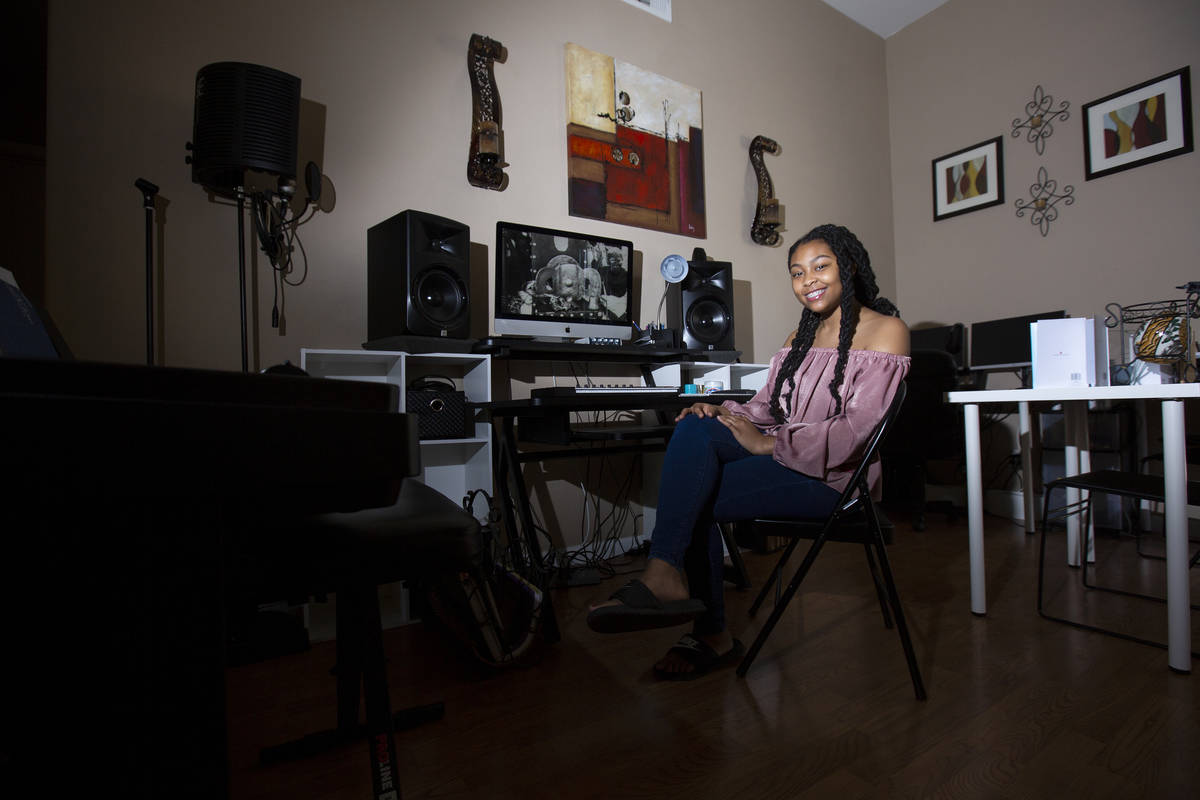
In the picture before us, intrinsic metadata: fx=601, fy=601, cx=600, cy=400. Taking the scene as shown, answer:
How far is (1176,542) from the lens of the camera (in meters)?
1.55

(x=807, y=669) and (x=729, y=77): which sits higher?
(x=729, y=77)

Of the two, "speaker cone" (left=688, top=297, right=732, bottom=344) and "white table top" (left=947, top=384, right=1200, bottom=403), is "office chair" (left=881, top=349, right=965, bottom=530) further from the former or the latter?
"white table top" (left=947, top=384, right=1200, bottom=403)

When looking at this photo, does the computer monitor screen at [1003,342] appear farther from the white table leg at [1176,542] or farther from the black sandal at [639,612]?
the black sandal at [639,612]

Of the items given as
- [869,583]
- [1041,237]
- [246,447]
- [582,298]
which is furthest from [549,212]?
[1041,237]

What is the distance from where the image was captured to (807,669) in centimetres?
158

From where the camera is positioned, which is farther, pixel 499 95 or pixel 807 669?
pixel 499 95

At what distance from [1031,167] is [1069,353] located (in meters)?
2.39

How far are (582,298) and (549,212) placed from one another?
0.52 meters

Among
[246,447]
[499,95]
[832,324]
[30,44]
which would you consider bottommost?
[246,447]

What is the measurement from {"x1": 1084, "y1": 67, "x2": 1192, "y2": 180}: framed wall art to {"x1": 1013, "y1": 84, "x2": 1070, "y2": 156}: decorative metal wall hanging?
0.14 metres

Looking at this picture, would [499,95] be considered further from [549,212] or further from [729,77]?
[729,77]

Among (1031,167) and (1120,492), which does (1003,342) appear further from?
(1120,492)

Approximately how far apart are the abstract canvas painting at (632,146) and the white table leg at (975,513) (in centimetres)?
177

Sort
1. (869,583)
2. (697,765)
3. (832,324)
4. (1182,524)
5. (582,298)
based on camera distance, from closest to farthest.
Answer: (697,765), (1182,524), (832,324), (869,583), (582,298)
